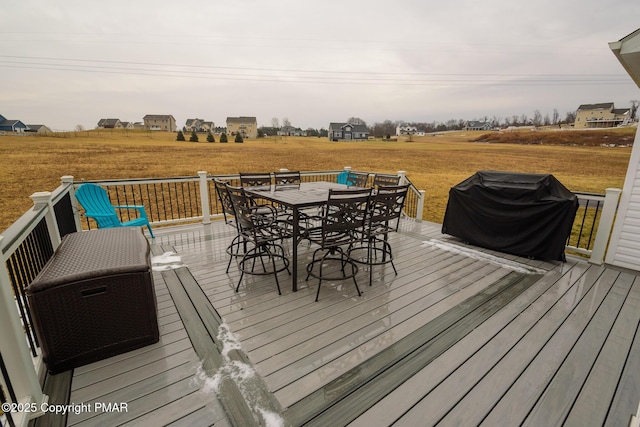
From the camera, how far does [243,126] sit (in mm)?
54125

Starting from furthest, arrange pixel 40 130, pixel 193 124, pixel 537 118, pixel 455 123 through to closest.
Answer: pixel 193 124, pixel 455 123, pixel 537 118, pixel 40 130

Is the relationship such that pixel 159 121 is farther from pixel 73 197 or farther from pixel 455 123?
pixel 73 197

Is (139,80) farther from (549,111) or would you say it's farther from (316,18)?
(549,111)

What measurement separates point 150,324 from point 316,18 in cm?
1266

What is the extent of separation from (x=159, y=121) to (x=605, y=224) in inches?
2585

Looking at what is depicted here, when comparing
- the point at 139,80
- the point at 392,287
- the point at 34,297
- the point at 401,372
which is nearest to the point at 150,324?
the point at 34,297

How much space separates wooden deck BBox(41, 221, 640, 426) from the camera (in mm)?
1564

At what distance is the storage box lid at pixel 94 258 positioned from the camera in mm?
1717

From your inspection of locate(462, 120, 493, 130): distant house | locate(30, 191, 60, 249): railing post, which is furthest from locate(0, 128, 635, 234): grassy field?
locate(462, 120, 493, 130): distant house

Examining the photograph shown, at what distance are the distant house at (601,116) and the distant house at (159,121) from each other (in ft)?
212

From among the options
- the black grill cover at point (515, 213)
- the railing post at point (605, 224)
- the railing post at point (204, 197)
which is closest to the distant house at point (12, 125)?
the railing post at point (204, 197)

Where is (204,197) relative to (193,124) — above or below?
below

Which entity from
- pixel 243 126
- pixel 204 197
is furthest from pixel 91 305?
pixel 243 126

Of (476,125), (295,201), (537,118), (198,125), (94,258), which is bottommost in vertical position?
(94,258)
